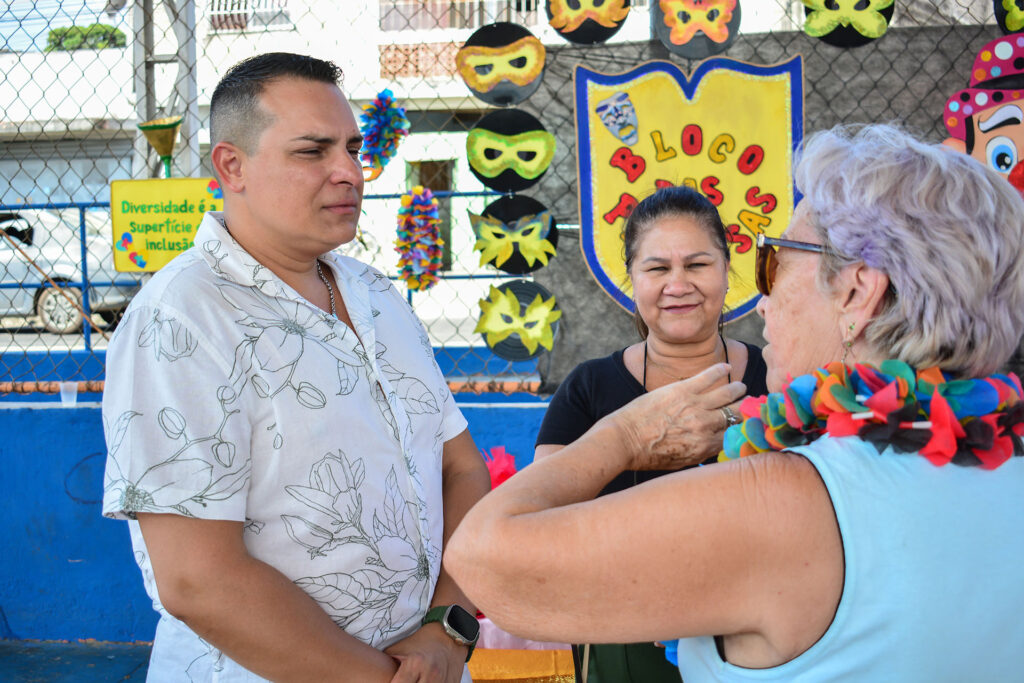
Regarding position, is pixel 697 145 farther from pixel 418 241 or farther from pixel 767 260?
pixel 767 260

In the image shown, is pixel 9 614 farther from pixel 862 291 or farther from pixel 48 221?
pixel 48 221

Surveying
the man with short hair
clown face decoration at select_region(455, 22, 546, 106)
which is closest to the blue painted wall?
clown face decoration at select_region(455, 22, 546, 106)

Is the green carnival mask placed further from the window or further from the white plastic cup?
the window

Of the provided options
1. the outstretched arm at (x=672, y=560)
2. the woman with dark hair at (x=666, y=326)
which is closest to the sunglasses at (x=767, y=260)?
the outstretched arm at (x=672, y=560)

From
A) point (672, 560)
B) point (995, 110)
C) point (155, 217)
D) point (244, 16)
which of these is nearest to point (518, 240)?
point (155, 217)

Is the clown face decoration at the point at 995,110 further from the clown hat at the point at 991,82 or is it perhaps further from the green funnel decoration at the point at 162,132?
the green funnel decoration at the point at 162,132

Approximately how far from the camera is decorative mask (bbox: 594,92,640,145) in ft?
10.5

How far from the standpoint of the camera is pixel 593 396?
6.81 feet

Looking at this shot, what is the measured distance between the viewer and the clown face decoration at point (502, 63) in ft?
10.2

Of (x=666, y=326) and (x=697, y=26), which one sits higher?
(x=697, y=26)

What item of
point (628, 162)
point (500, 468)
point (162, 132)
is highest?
point (162, 132)

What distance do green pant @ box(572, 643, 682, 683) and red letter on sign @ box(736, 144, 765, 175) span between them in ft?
6.74

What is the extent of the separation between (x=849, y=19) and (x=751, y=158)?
0.60 m

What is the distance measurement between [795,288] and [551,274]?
7.09ft
